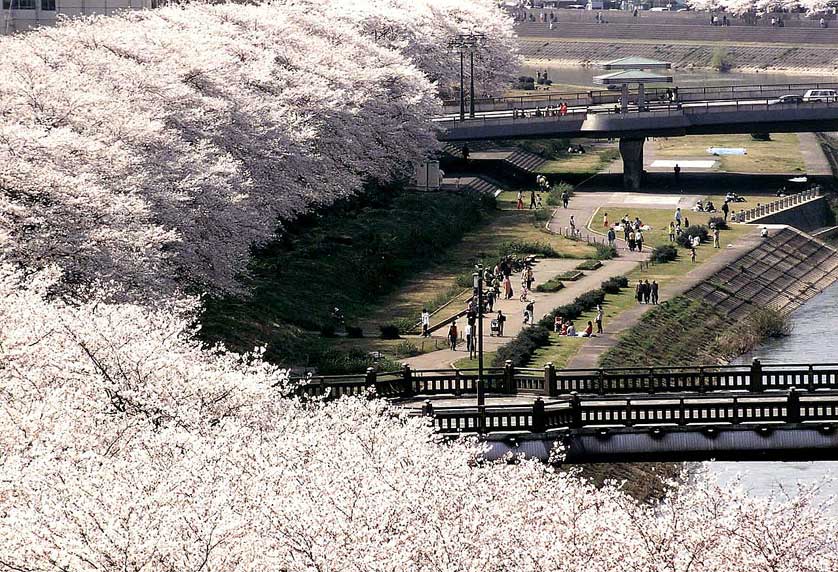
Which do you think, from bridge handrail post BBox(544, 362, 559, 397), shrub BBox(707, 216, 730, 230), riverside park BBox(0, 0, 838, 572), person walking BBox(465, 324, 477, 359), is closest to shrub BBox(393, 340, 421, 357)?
riverside park BBox(0, 0, 838, 572)

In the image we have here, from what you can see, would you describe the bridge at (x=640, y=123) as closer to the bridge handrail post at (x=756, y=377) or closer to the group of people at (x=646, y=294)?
the group of people at (x=646, y=294)

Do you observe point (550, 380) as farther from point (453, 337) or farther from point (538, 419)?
point (453, 337)

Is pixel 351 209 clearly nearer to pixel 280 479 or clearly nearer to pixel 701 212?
pixel 701 212

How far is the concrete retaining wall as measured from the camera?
101 metres

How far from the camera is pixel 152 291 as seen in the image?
5262cm

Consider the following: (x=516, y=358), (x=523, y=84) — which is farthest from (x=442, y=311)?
(x=523, y=84)

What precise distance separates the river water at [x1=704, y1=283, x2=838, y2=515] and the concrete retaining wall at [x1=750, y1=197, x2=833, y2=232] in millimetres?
8359

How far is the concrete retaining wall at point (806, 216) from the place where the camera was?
100562 mm

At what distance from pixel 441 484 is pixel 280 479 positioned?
122 inches

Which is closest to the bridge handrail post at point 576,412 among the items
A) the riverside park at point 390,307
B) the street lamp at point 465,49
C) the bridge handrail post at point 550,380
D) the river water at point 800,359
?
the riverside park at point 390,307

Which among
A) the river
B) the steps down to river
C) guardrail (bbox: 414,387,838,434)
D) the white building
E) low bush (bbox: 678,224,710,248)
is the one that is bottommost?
the river

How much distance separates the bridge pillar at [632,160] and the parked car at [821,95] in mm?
12023

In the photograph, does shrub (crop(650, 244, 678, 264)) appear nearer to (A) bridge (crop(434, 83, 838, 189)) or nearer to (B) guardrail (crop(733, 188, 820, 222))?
(B) guardrail (crop(733, 188, 820, 222))

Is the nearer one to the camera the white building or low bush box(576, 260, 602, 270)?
low bush box(576, 260, 602, 270)
